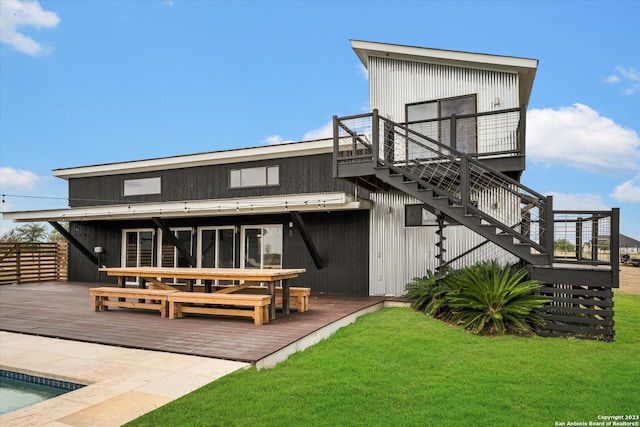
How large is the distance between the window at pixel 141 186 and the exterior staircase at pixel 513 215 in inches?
265

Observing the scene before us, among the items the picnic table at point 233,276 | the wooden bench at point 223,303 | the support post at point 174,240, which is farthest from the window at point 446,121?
the support post at point 174,240

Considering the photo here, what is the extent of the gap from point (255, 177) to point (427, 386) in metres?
8.82

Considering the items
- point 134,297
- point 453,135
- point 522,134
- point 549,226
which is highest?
point 453,135

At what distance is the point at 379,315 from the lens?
7840mm

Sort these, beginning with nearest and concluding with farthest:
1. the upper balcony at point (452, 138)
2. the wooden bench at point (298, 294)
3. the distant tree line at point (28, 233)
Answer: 1. the wooden bench at point (298, 294)
2. the upper balcony at point (452, 138)
3. the distant tree line at point (28, 233)

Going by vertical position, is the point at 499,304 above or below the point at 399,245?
below

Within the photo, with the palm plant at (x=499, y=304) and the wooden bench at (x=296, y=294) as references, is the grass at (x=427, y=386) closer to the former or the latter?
the palm plant at (x=499, y=304)

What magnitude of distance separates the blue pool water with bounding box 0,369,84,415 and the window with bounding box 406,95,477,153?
7545 millimetres

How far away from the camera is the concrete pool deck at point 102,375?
3165mm

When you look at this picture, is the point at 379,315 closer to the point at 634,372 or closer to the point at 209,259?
the point at 634,372

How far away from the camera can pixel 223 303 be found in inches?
263

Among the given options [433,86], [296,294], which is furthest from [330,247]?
[433,86]

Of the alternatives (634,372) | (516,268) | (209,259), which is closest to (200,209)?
(209,259)

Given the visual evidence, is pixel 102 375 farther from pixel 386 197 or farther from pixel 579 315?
pixel 386 197
